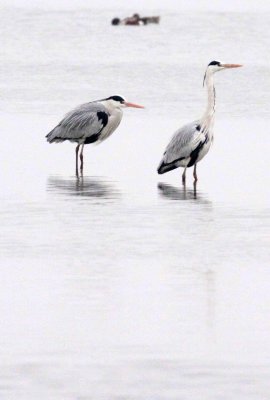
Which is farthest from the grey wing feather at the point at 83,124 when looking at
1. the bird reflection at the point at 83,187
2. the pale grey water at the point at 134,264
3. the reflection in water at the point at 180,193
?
the reflection in water at the point at 180,193

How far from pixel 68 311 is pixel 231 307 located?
1201 mm

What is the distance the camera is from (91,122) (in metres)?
23.2

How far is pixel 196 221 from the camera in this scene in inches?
658

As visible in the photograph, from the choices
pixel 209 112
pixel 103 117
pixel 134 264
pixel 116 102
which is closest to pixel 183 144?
pixel 209 112

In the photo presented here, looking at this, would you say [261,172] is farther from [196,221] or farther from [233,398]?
[233,398]

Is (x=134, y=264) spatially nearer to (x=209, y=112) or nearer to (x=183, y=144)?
(x=183, y=144)

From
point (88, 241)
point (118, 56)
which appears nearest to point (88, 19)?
point (118, 56)

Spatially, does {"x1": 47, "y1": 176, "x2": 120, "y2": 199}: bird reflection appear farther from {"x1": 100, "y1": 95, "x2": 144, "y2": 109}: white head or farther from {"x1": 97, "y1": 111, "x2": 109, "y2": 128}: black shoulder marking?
{"x1": 100, "y1": 95, "x2": 144, "y2": 109}: white head

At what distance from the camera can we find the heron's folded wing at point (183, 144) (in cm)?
2073

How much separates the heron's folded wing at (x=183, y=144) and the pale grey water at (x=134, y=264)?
0.39 m

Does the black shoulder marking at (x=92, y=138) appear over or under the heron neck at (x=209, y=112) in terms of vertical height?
under

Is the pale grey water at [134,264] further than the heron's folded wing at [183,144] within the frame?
No

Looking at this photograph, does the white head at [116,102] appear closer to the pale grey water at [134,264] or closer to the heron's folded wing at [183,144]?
the pale grey water at [134,264]

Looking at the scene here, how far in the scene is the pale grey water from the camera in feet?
32.2
